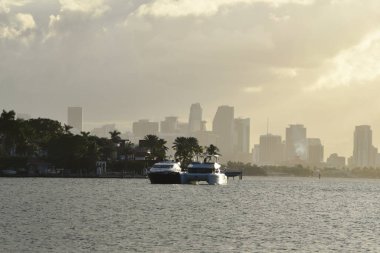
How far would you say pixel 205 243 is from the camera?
78.6 meters

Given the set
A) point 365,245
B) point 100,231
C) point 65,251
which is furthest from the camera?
point 100,231

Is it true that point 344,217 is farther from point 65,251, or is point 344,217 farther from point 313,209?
point 65,251

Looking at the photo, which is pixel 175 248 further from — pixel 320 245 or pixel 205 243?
pixel 320 245

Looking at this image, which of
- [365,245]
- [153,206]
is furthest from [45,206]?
[365,245]

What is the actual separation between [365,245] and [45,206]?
6067cm

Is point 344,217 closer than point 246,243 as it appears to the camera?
No

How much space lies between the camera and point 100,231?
87.6 m

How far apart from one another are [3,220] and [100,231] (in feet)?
51.3

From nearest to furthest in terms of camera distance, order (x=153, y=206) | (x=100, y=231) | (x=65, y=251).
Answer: (x=65, y=251) < (x=100, y=231) < (x=153, y=206)

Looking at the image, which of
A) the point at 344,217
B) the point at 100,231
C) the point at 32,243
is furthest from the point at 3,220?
the point at 344,217

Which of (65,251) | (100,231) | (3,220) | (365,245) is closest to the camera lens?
(65,251)

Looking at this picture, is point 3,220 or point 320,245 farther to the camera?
point 3,220

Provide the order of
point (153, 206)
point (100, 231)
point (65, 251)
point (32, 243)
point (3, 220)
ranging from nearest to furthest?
point (65, 251) → point (32, 243) → point (100, 231) → point (3, 220) → point (153, 206)

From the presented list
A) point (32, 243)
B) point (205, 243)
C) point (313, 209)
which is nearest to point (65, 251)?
point (32, 243)
